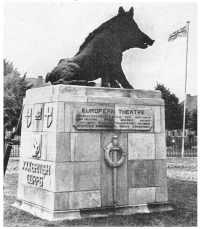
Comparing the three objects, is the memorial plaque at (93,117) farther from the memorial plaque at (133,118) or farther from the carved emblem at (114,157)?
the carved emblem at (114,157)

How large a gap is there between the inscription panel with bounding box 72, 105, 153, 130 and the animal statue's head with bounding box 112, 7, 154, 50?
1.69 metres

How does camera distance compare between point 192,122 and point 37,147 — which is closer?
point 37,147

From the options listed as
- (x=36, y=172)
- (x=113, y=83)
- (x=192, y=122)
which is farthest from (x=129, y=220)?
(x=192, y=122)

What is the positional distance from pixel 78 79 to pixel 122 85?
1.02 m

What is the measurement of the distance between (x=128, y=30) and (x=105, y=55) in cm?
87

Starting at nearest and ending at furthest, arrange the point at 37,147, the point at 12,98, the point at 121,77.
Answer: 1. the point at 37,147
2. the point at 121,77
3. the point at 12,98

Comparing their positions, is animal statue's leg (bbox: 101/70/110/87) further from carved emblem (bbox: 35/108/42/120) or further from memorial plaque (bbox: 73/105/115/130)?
carved emblem (bbox: 35/108/42/120)

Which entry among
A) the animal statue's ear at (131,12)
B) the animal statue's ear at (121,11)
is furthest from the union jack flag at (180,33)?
the animal statue's ear at (121,11)

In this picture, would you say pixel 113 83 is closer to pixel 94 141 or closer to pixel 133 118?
pixel 133 118

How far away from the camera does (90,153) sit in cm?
794

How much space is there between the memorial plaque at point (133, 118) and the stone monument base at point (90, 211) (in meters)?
1.52

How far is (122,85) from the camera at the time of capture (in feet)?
29.8

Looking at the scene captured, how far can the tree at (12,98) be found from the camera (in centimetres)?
3378

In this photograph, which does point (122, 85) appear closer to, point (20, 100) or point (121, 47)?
point (121, 47)
